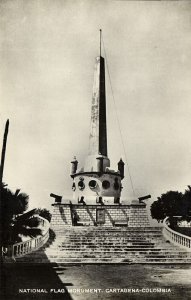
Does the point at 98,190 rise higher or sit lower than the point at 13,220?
higher

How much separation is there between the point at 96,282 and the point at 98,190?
16.4m

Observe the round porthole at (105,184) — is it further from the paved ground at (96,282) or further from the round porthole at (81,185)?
the paved ground at (96,282)

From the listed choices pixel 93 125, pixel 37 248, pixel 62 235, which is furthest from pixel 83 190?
pixel 37 248

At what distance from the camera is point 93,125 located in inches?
1128

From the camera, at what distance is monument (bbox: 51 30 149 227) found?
25328 millimetres

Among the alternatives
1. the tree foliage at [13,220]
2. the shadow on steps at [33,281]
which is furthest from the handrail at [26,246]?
the tree foliage at [13,220]

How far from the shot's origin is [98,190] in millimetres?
27625

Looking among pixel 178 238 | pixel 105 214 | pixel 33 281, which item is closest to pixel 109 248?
pixel 178 238

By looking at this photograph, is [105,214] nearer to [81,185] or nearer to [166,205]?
[81,185]

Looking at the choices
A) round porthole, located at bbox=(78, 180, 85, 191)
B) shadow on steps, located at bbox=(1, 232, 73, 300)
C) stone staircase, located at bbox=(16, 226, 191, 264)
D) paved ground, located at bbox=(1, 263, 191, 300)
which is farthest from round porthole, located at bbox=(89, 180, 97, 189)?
paved ground, located at bbox=(1, 263, 191, 300)

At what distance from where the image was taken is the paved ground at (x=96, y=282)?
31.2 ft

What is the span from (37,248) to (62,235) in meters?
2.79

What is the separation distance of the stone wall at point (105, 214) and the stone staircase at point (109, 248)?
4.43 metres

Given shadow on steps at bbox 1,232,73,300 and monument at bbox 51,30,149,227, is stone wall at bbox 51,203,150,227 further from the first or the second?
shadow on steps at bbox 1,232,73,300
